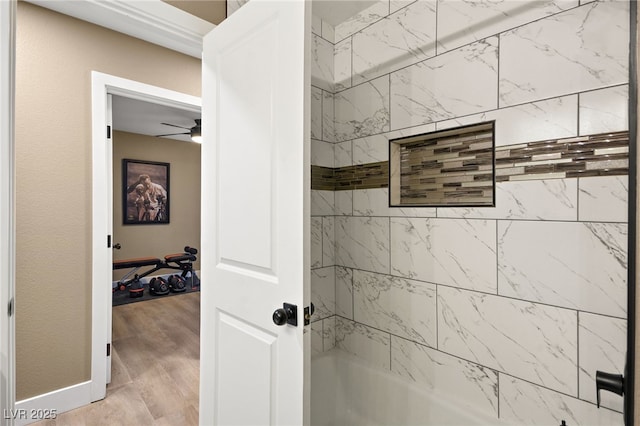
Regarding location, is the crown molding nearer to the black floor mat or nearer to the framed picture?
the black floor mat

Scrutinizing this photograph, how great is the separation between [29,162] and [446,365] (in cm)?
270

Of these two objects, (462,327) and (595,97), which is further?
(462,327)

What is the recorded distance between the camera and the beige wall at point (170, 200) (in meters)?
5.23

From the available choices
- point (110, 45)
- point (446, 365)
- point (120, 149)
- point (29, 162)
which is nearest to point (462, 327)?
point (446, 365)

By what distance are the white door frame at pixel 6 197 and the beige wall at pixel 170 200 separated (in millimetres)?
4457

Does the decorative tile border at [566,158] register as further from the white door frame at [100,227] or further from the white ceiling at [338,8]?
the white door frame at [100,227]

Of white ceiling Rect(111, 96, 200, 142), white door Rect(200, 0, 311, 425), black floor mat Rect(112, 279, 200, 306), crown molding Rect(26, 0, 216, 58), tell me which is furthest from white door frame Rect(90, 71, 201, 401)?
black floor mat Rect(112, 279, 200, 306)

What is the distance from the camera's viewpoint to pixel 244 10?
1370 millimetres

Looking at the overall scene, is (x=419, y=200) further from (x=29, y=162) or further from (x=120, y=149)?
(x=120, y=149)

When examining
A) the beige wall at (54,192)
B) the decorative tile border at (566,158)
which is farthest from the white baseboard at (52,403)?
the decorative tile border at (566,158)

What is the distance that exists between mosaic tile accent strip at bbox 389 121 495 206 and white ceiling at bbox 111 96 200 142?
2.99 metres

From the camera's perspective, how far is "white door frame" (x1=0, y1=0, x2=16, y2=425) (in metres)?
1.15

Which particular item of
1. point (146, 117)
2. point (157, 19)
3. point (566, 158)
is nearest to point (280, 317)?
point (566, 158)

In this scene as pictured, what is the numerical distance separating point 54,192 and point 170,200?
3.76m
